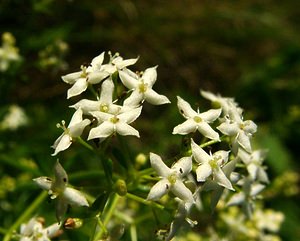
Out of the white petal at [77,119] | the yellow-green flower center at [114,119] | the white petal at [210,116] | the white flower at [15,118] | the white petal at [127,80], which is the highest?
the white petal at [210,116]

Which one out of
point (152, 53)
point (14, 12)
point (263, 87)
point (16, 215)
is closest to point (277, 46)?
point (263, 87)

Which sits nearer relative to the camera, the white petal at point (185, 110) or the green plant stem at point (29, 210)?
the white petal at point (185, 110)

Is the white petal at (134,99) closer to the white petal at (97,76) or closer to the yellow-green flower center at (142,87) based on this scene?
the yellow-green flower center at (142,87)

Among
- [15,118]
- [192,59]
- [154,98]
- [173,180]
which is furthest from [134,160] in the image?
[192,59]

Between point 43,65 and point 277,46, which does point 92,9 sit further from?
point 277,46

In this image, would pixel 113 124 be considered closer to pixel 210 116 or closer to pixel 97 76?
pixel 97 76

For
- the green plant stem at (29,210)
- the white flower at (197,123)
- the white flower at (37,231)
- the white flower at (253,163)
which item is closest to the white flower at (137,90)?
the white flower at (197,123)

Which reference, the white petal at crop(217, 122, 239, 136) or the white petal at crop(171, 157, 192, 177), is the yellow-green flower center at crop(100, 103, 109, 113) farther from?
the white petal at crop(217, 122, 239, 136)
